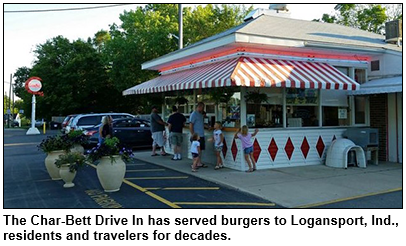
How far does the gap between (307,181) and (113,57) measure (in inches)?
996

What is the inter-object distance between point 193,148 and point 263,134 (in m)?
1.89

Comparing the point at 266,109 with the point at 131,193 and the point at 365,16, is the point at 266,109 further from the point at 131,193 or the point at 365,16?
the point at 365,16

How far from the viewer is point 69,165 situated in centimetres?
755

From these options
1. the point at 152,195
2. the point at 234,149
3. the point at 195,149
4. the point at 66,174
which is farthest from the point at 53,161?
the point at 234,149

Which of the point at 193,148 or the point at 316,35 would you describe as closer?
the point at 193,148

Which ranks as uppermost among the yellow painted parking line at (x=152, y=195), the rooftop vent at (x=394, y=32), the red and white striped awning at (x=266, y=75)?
the rooftop vent at (x=394, y=32)

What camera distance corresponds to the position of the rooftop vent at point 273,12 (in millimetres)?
12845

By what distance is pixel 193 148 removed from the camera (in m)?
9.10

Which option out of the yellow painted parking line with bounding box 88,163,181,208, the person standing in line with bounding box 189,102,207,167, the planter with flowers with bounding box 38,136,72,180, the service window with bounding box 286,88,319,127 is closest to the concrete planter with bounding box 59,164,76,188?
the planter with flowers with bounding box 38,136,72,180

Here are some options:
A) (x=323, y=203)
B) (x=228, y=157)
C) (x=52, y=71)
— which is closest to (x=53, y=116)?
(x=52, y=71)

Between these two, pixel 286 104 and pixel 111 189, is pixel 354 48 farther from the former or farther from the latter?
pixel 111 189

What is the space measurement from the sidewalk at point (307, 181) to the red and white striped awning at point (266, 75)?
2.14m

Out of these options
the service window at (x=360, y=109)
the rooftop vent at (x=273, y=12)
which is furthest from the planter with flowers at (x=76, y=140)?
the service window at (x=360, y=109)

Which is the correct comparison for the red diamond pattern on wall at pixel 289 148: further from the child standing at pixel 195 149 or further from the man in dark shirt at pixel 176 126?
the man in dark shirt at pixel 176 126
